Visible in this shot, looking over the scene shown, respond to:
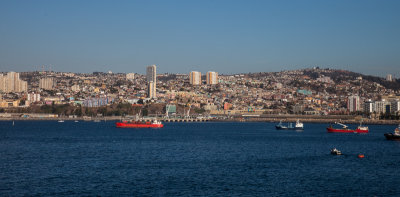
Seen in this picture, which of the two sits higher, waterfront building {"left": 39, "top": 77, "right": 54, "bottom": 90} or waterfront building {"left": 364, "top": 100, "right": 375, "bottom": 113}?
waterfront building {"left": 39, "top": 77, "right": 54, "bottom": 90}

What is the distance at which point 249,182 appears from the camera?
24.2 metres

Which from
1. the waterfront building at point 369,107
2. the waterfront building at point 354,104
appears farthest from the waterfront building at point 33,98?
the waterfront building at point 369,107

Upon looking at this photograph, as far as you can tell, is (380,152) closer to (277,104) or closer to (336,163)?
(336,163)

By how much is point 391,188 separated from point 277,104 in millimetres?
147052

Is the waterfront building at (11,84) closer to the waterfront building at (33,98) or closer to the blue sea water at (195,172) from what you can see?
the waterfront building at (33,98)

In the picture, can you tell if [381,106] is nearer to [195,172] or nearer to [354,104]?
[354,104]

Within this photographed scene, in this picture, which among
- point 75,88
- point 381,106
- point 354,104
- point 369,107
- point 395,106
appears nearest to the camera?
point 395,106

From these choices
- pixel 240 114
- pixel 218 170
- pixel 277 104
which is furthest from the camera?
pixel 277 104

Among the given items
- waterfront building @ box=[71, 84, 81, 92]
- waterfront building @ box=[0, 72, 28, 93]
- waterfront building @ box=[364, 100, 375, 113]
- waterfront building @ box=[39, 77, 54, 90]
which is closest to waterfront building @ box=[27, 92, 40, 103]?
waterfront building @ box=[71, 84, 81, 92]

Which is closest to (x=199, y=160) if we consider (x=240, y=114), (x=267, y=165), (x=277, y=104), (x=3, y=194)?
(x=267, y=165)

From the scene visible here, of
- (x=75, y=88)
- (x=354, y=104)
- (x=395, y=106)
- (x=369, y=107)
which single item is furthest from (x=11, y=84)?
(x=395, y=106)

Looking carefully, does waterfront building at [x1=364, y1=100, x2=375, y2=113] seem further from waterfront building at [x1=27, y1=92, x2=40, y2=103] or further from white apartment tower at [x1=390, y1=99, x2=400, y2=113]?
waterfront building at [x1=27, y1=92, x2=40, y2=103]

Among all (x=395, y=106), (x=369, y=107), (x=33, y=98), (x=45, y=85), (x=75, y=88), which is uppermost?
(x=45, y=85)

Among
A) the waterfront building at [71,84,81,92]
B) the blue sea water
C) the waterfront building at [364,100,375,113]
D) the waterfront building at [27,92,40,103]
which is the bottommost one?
the blue sea water
